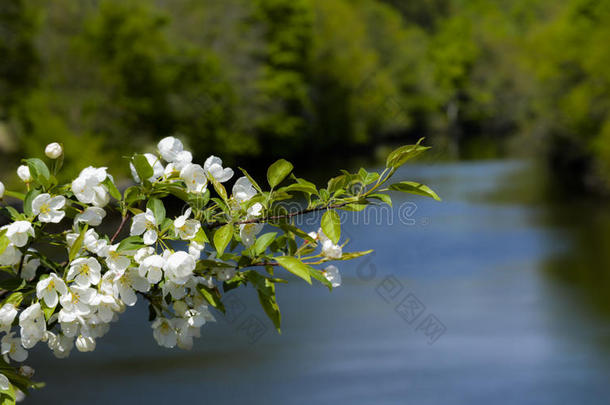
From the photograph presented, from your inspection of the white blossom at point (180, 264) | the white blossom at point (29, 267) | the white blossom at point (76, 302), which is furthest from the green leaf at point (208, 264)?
the white blossom at point (29, 267)

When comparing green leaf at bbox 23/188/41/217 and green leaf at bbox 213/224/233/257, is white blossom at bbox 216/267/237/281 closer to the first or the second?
green leaf at bbox 213/224/233/257

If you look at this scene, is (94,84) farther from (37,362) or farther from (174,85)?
(37,362)

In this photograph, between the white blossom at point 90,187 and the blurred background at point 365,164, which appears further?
the blurred background at point 365,164

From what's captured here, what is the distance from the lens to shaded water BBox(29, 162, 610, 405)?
803 cm

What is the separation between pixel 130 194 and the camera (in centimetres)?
152

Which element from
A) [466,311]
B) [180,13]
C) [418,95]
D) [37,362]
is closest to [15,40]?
[180,13]

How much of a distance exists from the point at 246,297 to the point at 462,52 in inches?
1480

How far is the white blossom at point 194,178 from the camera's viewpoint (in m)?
1.47

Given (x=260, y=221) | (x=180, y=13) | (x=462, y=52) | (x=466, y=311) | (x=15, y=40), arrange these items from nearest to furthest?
1. (x=260, y=221)
2. (x=466, y=311)
3. (x=15, y=40)
4. (x=180, y=13)
5. (x=462, y=52)

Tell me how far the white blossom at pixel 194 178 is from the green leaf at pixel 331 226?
0.82 feet

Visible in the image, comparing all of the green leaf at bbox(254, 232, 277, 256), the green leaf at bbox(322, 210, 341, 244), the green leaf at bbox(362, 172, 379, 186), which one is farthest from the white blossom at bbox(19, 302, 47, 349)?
the green leaf at bbox(362, 172, 379, 186)

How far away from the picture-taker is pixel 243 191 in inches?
59.9

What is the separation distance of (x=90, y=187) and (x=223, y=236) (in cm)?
28

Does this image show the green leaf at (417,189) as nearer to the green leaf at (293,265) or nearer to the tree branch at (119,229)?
the green leaf at (293,265)
